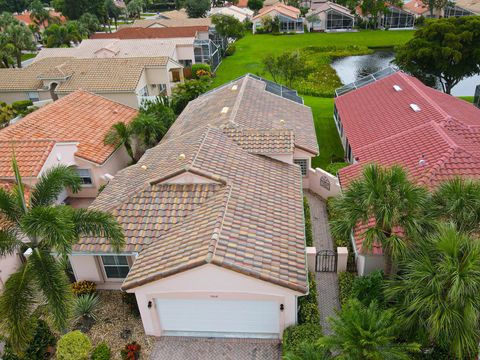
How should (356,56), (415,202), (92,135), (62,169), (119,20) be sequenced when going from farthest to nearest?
1. (119,20)
2. (356,56)
3. (92,135)
4. (62,169)
5. (415,202)

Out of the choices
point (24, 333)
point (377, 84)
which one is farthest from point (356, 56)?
point (24, 333)

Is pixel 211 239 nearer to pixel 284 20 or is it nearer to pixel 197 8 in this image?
pixel 284 20

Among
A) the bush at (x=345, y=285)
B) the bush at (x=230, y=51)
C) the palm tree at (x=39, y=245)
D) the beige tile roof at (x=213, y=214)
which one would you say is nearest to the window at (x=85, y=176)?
the beige tile roof at (x=213, y=214)

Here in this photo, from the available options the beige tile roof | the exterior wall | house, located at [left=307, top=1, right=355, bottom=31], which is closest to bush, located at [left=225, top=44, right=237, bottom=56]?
house, located at [left=307, top=1, right=355, bottom=31]

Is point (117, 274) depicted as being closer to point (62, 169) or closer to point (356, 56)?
point (62, 169)

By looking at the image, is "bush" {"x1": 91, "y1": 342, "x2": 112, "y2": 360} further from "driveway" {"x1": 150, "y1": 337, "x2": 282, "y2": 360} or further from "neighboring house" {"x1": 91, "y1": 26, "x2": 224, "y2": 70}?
"neighboring house" {"x1": 91, "y1": 26, "x2": 224, "y2": 70}

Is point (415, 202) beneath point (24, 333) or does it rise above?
above
